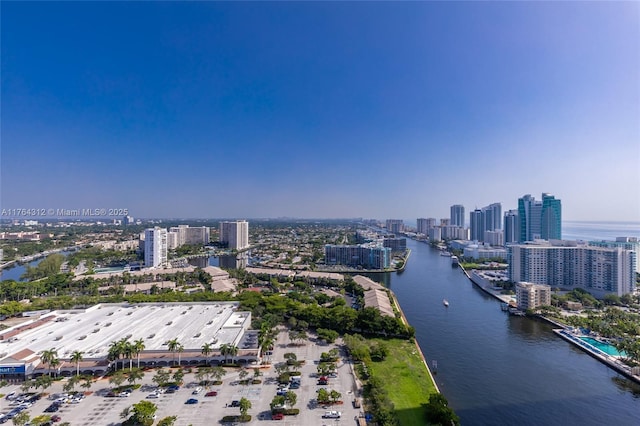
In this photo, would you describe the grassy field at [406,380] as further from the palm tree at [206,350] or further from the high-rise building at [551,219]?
the high-rise building at [551,219]

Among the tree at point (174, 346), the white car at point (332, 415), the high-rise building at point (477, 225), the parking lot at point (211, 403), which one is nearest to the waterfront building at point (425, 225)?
the high-rise building at point (477, 225)

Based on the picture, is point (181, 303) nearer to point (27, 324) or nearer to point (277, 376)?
point (27, 324)

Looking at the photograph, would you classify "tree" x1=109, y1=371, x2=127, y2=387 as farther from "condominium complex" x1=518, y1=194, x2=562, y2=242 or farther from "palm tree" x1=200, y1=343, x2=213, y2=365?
"condominium complex" x1=518, y1=194, x2=562, y2=242

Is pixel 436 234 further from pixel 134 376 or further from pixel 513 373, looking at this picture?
pixel 134 376

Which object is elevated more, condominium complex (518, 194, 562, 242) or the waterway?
condominium complex (518, 194, 562, 242)

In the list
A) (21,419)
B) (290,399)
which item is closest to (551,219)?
(290,399)

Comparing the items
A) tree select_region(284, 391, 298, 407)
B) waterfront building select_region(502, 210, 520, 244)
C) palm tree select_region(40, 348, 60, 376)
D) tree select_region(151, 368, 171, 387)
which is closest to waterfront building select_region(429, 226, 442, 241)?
waterfront building select_region(502, 210, 520, 244)
